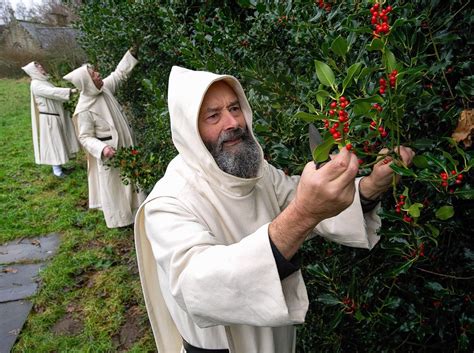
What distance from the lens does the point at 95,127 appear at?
5.19 m

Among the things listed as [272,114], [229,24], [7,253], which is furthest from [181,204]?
[7,253]

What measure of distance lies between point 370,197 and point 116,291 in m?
3.40

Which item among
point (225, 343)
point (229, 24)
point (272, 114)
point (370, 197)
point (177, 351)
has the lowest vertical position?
point (177, 351)

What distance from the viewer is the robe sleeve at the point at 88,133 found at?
488cm

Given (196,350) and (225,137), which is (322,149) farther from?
(196,350)

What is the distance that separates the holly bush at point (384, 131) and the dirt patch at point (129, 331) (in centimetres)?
197

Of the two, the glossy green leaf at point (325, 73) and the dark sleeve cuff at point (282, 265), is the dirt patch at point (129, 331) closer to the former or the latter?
the dark sleeve cuff at point (282, 265)

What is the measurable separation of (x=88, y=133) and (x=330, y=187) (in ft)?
14.5

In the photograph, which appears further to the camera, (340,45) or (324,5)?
(324,5)

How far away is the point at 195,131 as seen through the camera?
175 cm

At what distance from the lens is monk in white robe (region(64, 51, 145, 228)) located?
505cm

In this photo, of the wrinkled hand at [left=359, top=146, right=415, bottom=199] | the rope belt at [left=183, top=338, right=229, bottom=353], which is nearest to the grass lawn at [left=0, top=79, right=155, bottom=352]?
the rope belt at [left=183, top=338, right=229, bottom=353]

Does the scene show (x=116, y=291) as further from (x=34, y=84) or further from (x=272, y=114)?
(x=34, y=84)

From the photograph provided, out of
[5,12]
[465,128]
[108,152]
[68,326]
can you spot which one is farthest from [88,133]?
[5,12]
